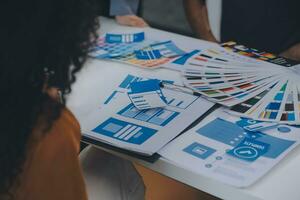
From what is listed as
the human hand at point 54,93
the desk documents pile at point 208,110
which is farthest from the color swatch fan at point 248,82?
the human hand at point 54,93

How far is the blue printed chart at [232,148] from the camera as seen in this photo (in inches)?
32.1

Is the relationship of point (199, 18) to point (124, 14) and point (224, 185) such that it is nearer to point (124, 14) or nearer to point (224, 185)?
point (124, 14)

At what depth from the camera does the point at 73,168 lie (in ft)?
2.25

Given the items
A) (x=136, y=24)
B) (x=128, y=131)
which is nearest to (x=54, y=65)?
(x=128, y=131)

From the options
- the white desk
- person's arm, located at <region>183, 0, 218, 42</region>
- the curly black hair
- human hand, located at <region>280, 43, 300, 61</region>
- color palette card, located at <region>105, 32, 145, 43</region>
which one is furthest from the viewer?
person's arm, located at <region>183, 0, 218, 42</region>

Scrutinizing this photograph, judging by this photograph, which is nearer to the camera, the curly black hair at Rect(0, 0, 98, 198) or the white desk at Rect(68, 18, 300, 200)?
the curly black hair at Rect(0, 0, 98, 198)

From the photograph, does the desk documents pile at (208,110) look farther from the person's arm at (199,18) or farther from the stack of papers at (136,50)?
the person's arm at (199,18)

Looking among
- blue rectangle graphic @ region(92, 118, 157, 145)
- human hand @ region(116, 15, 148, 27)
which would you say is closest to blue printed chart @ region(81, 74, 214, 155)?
blue rectangle graphic @ region(92, 118, 157, 145)

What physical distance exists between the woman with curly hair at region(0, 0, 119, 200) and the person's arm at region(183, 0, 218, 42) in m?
1.06

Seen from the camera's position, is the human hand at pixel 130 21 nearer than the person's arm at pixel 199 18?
Yes

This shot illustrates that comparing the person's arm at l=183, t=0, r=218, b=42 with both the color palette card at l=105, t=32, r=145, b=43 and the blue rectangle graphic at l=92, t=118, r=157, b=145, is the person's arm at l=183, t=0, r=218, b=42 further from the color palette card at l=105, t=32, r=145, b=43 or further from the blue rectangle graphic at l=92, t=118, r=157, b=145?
the blue rectangle graphic at l=92, t=118, r=157, b=145

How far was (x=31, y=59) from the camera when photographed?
581mm

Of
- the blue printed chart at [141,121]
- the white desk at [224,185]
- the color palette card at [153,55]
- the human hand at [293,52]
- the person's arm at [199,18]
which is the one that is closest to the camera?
the white desk at [224,185]

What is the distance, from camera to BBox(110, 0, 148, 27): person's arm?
1.41 meters
